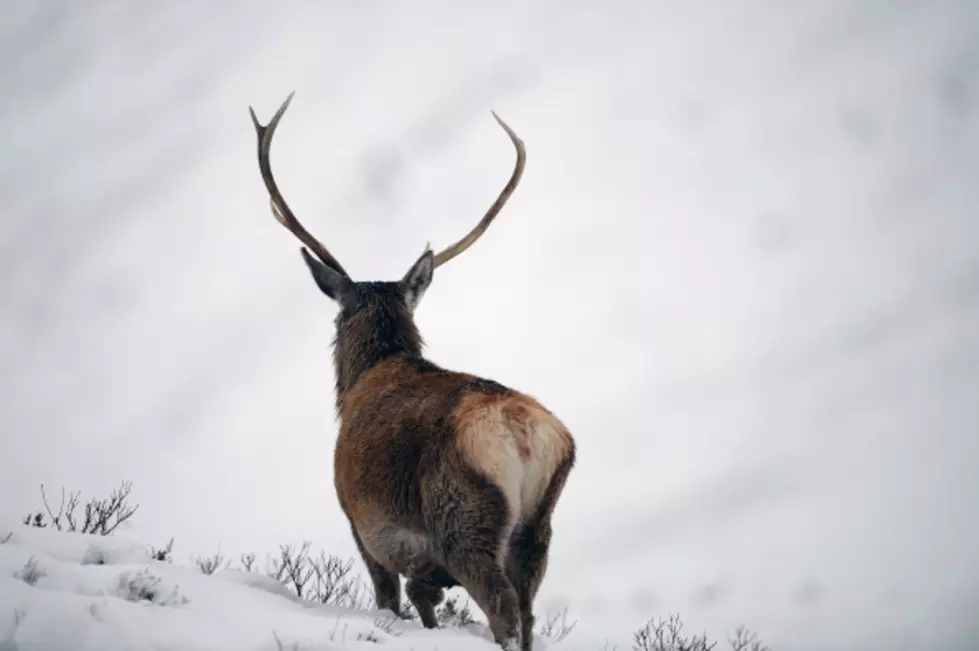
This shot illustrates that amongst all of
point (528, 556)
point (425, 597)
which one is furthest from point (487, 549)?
point (425, 597)

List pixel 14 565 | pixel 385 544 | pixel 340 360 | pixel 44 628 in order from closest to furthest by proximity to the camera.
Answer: pixel 44 628 → pixel 14 565 → pixel 385 544 → pixel 340 360

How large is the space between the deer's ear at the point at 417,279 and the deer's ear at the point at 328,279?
1.37 ft

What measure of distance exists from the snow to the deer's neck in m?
2.02

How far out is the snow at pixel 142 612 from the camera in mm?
3410

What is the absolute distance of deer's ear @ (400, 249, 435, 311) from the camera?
24.1ft

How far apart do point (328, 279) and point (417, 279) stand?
666 millimetres

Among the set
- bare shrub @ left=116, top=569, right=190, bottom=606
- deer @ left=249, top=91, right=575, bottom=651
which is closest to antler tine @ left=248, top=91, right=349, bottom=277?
deer @ left=249, top=91, right=575, bottom=651

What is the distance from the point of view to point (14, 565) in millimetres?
3900

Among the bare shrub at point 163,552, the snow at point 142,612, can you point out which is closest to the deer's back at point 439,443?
the snow at point 142,612

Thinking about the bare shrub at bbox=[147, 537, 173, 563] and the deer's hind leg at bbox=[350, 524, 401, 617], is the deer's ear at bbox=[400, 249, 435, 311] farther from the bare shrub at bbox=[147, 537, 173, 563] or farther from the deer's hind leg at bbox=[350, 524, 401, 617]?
the bare shrub at bbox=[147, 537, 173, 563]

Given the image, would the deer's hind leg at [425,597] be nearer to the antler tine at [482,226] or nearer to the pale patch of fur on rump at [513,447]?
the pale patch of fur on rump at [513,447]

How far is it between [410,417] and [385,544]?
0.70 meters

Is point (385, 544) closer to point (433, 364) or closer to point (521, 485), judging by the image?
point (521, 485)

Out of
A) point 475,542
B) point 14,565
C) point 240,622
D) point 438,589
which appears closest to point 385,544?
point 438,589
